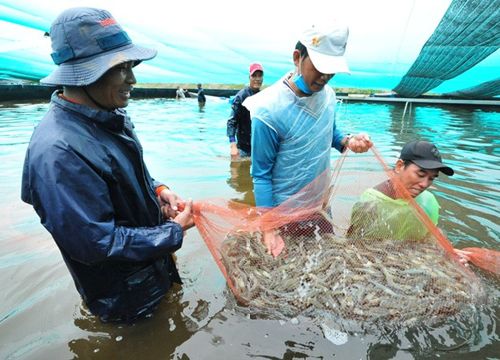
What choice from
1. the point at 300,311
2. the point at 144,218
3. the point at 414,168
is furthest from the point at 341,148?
the point at 144,218

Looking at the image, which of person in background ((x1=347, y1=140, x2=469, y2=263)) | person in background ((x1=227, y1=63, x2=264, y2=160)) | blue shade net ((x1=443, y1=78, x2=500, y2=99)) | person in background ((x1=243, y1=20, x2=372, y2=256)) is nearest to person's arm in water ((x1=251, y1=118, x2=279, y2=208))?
person in background ((x1=243, y1=20, x2=372, y2=256))

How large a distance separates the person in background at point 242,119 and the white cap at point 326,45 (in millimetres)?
4559

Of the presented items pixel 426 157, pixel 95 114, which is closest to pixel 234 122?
pixel 426 157

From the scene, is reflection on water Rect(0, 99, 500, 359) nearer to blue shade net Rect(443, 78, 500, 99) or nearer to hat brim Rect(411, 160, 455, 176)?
hat brim Rect(411, 160, 455, 176)

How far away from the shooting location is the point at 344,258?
262 cm

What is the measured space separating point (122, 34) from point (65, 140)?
0.61m

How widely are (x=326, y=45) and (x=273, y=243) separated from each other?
147 centimetres

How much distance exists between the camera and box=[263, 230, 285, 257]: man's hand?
270cm

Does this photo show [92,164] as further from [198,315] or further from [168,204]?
[198,315]

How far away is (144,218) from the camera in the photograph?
2164mm

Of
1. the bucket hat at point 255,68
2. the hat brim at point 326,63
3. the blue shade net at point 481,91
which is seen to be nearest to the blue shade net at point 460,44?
the blue shade net at point 481,91

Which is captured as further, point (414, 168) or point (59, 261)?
point (59, 261)

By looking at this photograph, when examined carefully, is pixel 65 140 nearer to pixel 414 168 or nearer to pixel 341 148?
pixel 341 148

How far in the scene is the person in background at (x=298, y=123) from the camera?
7.46 feet
